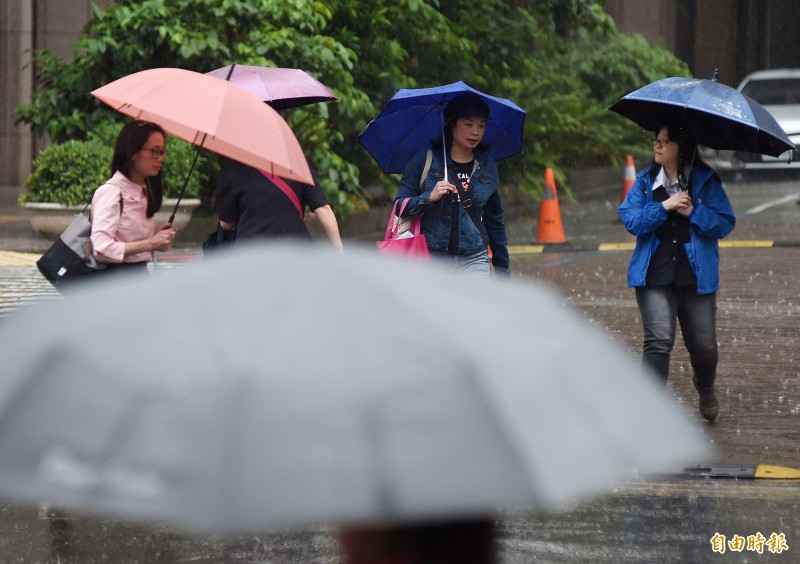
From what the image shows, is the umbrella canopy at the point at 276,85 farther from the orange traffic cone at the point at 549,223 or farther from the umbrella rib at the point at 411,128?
the orange traffic cone at the point at 549,223

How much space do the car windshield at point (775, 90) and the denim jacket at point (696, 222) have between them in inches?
751

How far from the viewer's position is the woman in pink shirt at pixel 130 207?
6262 mm

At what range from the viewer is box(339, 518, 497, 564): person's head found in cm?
209

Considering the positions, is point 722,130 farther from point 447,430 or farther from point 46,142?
point 46,142

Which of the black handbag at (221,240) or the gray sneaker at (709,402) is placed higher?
the black handbag at (221,240)

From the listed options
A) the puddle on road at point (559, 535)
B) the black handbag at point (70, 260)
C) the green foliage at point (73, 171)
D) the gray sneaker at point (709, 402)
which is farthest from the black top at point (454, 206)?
the green foliage at point (73, 171)

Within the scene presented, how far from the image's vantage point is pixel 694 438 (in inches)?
88.4

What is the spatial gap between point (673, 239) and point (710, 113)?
26.5 inches

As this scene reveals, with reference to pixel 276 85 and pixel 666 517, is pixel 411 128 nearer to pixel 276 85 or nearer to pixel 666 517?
pixel 276 85

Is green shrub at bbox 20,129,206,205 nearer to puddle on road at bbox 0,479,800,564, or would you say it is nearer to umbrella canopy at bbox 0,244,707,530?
puddle on road at bbox 0,479,800,564

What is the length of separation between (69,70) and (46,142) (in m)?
6.99

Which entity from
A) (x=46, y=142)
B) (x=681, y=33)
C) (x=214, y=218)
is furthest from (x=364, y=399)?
(x=681, y=33)

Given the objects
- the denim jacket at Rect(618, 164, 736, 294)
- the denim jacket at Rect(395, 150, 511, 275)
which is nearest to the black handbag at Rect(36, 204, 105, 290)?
the denim jacket at Rect(395, 150, 511, 275)

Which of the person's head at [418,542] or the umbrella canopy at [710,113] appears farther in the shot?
the umbrella canopy at [710,113]
